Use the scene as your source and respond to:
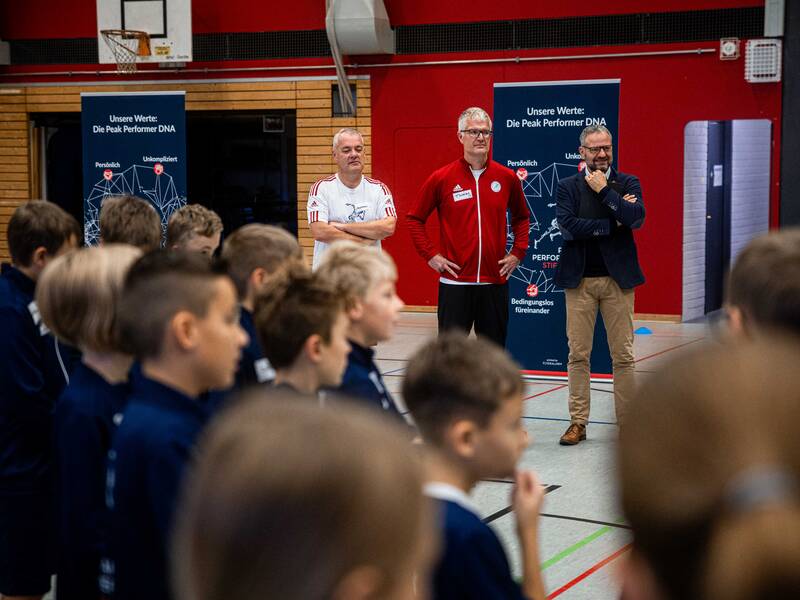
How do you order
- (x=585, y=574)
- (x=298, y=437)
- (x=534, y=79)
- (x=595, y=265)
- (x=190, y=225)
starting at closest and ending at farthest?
(x=298, y=437)
(x=585, y=574)
(x=190, y=225)
(x=595, y=265)
(x=534, y=79)

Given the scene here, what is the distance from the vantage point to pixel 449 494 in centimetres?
174

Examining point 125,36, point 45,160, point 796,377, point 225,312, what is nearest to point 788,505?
point 796,377

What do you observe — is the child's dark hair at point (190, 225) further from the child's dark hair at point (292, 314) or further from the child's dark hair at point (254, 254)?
the child's dark hair at point (292, 314)

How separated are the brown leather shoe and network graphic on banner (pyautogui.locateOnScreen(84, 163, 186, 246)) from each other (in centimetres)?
522

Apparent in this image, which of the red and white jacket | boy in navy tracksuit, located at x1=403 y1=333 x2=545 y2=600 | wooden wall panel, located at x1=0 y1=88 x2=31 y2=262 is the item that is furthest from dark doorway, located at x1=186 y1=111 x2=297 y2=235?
boy in navy tracksuit, located at x1=403 y1=333 x2=545 y2=600

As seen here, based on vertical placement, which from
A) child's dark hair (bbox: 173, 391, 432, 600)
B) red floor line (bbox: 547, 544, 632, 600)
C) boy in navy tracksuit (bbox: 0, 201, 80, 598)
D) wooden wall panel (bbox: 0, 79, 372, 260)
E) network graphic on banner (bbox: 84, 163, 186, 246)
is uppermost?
wooden wall panel (bbox: 0, 79, 372, 260)

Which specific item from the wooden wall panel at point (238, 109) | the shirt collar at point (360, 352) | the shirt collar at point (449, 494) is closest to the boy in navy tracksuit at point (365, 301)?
the shirt collar at point (360, 352)

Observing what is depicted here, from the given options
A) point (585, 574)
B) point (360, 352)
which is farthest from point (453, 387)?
point (585, 574)

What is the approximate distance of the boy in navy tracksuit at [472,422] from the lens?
72.6 inches

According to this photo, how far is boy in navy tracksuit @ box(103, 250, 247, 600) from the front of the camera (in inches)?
74.2

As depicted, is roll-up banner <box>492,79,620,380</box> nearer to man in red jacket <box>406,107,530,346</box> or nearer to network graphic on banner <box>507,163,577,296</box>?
network graphic on banner <box>507,163,577,296</box>

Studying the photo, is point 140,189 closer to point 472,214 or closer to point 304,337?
point 472,214

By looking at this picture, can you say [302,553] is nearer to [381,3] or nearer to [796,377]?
[796,377]

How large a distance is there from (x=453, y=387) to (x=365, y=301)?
42.3 inches
